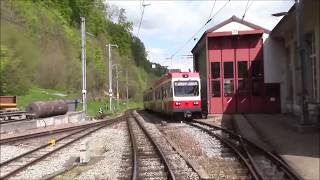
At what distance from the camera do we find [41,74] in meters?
34.7

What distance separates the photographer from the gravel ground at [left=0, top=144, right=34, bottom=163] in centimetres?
1949

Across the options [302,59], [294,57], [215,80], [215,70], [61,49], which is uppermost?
[61,49]

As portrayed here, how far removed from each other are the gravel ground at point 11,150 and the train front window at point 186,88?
13962 mm

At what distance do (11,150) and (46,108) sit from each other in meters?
20.3

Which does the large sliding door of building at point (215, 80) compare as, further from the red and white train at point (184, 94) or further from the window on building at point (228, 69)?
the red and white train at point (184, 94)

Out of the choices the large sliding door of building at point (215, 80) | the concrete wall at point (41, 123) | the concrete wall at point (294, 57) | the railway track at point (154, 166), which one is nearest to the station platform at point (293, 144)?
the concrete wall at point (294, 57)

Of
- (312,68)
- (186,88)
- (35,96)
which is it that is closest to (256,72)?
(186,88)

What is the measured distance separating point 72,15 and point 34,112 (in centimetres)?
3019

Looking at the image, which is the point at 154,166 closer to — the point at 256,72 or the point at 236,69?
the point at 236,69

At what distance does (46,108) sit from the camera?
41562 mm

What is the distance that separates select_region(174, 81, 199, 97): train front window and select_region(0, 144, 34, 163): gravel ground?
13962 millimetres

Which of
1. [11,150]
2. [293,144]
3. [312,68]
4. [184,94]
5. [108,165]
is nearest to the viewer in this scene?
[108,165]

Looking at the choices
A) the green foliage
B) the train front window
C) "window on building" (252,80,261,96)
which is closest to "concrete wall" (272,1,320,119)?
"window on building" (252,80,261,96)

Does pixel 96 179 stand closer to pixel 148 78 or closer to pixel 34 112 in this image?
pixel 34 112
